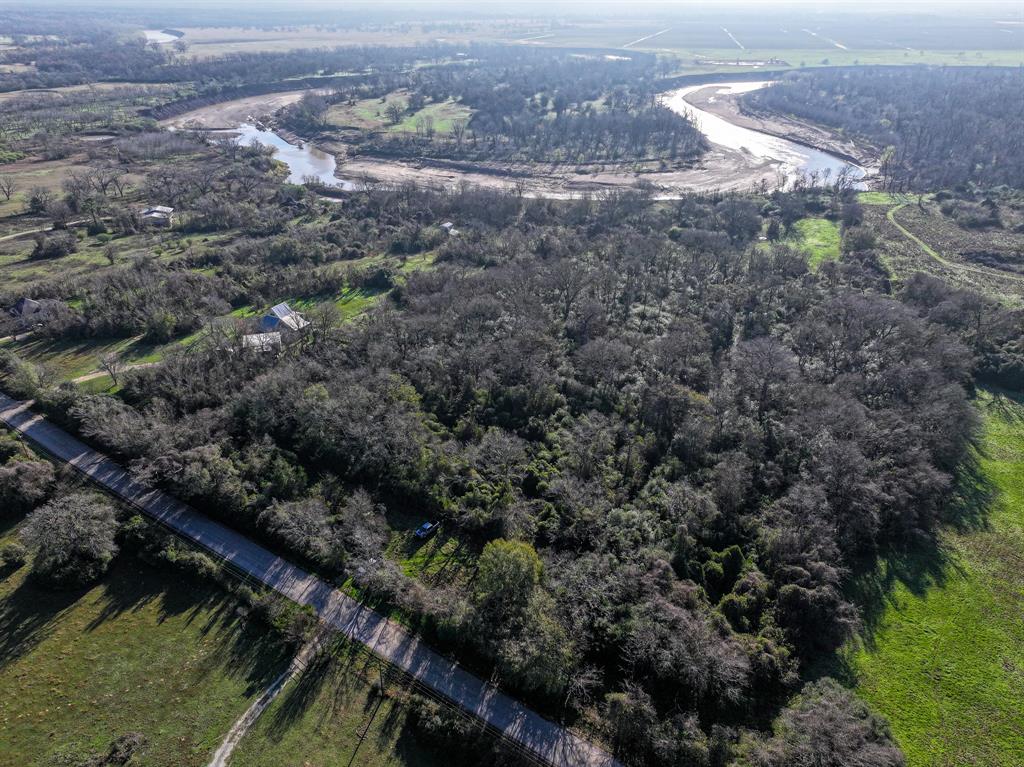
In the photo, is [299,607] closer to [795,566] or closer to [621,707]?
[621,707]

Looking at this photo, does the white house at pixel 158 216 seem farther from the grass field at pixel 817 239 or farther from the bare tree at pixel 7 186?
the grass field at pixel 817 239

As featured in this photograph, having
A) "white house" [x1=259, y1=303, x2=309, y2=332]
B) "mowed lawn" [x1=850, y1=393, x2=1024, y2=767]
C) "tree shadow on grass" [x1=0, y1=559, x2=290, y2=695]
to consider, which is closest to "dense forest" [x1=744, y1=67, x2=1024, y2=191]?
"mowed lawn" [x1=850, y1=393, x2=1024, y2=767]

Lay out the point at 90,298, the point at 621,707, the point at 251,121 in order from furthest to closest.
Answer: the point at 251,121 → the point at 90,298 → the point at 621,707

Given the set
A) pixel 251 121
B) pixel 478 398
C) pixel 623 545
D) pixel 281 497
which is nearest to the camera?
pixel 623 545

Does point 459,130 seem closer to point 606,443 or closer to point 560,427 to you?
point 560,427

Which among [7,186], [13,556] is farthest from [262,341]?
[7,186]

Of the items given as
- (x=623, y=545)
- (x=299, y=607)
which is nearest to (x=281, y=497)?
(x=299, y=607)

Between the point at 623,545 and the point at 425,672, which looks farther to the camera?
the point at 623,545

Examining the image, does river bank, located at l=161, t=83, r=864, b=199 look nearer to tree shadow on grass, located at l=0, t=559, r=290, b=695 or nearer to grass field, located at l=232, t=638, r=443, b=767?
tree shadow on grass, located at l=0, t=559, r=290, b=695
